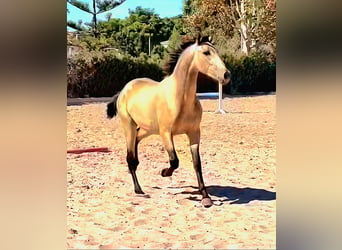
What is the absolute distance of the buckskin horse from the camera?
200cm

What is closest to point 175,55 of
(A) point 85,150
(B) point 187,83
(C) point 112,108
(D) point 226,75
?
(B) point 187,83

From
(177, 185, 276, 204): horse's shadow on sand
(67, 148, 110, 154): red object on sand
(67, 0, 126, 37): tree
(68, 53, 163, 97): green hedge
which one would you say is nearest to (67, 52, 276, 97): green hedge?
(68, 53, 163, 97): green hedge

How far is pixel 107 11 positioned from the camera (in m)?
2.00

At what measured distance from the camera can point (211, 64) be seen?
200 centimetres

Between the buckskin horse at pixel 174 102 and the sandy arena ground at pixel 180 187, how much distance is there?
0.09ft

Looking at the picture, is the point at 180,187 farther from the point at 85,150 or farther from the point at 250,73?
the point at 250,73

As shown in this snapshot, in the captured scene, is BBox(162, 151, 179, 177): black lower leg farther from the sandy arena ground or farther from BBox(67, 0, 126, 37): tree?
BBox(67, 0, 126, 37): tree

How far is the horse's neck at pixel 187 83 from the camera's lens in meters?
2.00

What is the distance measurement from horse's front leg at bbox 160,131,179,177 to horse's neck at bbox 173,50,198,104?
178 mm
